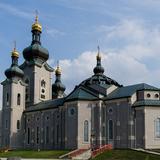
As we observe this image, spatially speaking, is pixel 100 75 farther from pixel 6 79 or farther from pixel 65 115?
pixel 6 79

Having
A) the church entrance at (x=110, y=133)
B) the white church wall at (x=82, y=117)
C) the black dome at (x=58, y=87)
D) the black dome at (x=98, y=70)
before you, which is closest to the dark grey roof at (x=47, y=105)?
the white church wall at (x=82, y=117)

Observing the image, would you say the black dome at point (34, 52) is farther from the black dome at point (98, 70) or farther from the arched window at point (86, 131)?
the arched window at point (86, 131)

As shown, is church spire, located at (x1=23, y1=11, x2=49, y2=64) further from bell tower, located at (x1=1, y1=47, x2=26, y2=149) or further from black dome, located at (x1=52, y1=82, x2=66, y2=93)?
black dome, located at (x1=52, y1=82, x2=66, y2=93)

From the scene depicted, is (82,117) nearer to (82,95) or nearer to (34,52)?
(82,95)

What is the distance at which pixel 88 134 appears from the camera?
201 feet

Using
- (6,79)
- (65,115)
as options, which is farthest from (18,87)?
(65,115)

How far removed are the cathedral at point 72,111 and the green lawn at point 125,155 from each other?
6876 mm

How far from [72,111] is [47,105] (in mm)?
10742

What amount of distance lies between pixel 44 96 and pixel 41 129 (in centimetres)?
1043

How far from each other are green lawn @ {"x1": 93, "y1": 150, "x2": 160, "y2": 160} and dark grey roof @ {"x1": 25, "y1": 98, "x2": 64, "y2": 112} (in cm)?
1858

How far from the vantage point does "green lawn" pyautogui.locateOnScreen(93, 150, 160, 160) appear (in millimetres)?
45794

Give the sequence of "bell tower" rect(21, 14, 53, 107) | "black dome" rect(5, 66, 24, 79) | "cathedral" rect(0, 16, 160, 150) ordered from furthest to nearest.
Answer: "bell tower" rect(21, 14, 53, 107)
"black dome" rect(5, 66, 24, 79)
"cathedral" rect(0, 16, 160, 150)

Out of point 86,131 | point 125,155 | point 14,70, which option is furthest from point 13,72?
point 125,155

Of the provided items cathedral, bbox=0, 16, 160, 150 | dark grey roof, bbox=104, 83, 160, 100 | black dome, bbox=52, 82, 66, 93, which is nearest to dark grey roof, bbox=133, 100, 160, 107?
cathedral, bbox=0, 16, 160, 150
